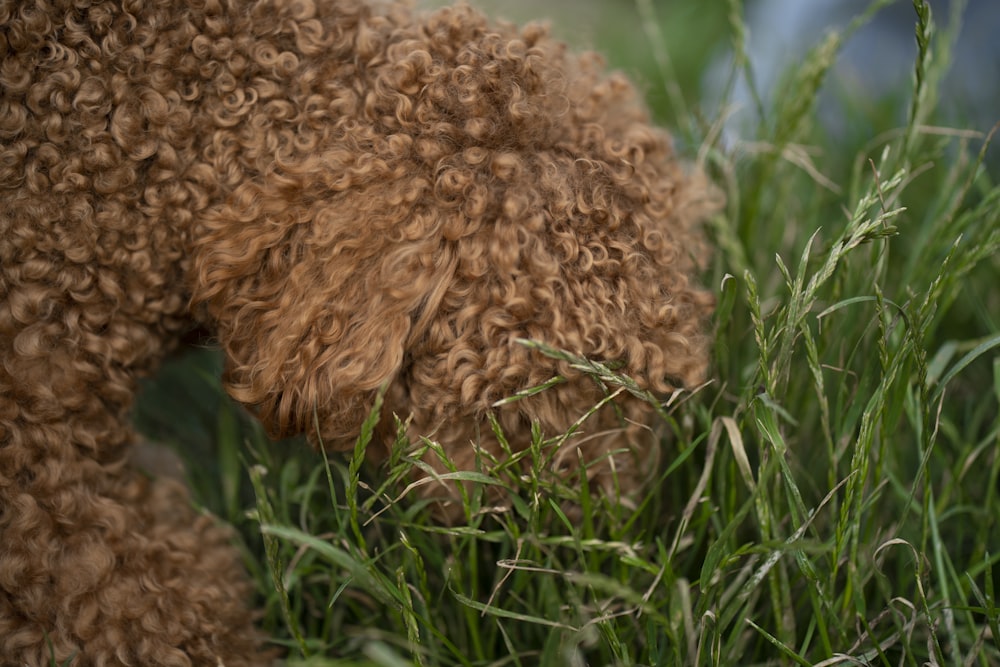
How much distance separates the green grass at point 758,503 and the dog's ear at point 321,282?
5.4 inches

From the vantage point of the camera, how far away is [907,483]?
1.78 meters

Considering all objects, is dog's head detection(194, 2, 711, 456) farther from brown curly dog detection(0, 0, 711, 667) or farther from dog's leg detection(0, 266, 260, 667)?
dog's leg detection(0, 266, 260, 667)

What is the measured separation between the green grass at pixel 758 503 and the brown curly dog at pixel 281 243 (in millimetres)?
146

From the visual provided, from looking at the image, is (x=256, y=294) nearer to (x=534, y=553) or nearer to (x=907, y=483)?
(x=534, y=553)

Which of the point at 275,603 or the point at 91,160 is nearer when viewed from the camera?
the point at 91,160

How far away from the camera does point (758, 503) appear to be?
1.24m

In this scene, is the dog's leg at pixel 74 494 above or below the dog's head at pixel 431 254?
below

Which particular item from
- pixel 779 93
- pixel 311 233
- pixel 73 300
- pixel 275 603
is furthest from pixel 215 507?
pixel 779 93

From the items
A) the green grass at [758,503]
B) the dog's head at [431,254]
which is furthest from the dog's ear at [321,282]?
the green grass at [758,503]

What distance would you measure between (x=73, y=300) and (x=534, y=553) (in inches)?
36.2

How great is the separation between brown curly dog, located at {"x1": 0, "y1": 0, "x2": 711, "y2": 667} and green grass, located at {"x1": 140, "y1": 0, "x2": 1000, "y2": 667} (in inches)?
5.7

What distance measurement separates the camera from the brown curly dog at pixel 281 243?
49.5 inches

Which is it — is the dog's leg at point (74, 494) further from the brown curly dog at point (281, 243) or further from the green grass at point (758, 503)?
the green grass at point (758, 503)

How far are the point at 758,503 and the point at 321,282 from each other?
0.75 meters
